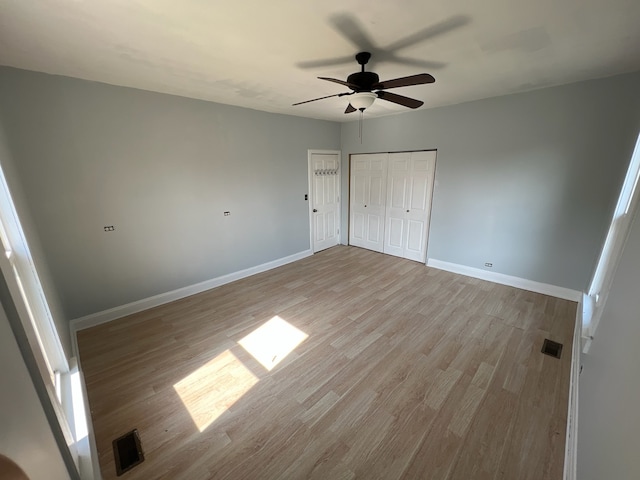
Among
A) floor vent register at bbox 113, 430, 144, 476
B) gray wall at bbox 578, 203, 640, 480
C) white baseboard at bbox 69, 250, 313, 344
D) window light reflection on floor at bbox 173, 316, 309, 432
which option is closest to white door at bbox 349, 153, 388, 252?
white baseboard at bbox 69, 250, 313, 344

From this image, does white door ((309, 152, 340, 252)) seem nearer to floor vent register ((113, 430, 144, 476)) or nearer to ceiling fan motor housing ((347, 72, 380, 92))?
ceiling fan motor housing ((347, 72, 380, 92))

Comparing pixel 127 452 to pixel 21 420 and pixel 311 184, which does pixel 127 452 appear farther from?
pixel 311 184

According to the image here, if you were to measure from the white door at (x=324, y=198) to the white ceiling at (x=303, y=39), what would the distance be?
2.26 m

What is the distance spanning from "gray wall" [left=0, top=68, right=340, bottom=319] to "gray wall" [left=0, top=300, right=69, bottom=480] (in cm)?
253

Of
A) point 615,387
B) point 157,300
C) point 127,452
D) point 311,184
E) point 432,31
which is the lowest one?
point 127,452

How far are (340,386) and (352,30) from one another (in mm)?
2700

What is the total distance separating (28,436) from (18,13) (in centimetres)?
225

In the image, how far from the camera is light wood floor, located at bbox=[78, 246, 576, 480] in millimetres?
1627

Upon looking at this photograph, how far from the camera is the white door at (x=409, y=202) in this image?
14.5ft

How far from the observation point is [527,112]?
130 inches

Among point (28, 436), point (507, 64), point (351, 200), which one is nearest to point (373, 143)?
point (351, 200)

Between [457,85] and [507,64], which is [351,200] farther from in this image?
[507,64]

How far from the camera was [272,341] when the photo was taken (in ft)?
8.87

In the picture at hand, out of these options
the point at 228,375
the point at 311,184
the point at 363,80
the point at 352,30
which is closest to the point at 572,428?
the point at 228,375
